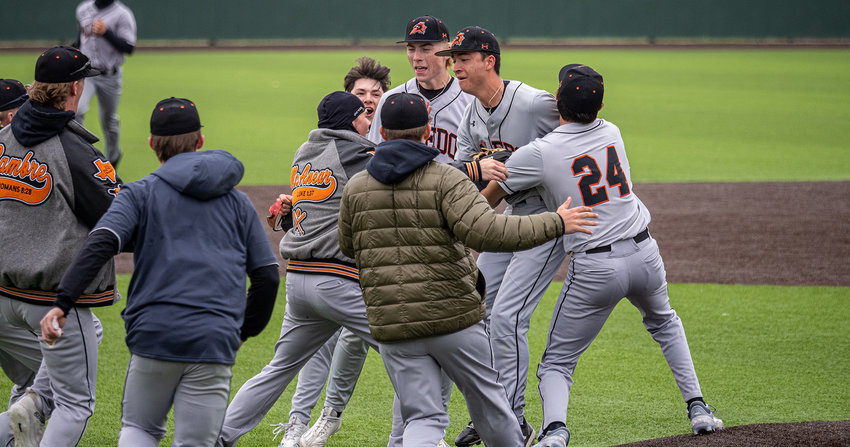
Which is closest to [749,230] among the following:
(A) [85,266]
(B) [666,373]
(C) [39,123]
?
(B) [666,373]

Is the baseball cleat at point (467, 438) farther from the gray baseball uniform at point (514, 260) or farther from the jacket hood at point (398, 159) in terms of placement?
the jacket hood at point (398, 159)

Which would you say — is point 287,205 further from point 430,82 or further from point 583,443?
point 583,443

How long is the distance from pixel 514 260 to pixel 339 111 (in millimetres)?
1255

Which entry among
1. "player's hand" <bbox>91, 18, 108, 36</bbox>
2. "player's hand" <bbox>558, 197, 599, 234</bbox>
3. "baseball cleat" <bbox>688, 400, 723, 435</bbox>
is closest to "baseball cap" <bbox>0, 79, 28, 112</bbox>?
"player's hand" <bbox>558, 197, 599, 234</bbox>

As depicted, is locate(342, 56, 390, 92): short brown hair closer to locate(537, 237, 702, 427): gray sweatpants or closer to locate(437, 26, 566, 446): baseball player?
locate(437, 26, 566, 446): baseball player

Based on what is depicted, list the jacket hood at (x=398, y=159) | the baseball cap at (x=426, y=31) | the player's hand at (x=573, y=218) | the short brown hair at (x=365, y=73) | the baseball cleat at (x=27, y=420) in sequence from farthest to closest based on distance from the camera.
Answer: the short brown hair at (x=365, y=73), the baseball cap at (x=426, y=31), the baseball cleat at (x=27, y=420), the player's hand at (x=573, y=218), the jacket hood at (x=398, y=159)

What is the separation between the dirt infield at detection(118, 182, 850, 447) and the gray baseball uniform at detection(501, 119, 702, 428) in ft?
13.3

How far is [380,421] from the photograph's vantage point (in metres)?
5.37

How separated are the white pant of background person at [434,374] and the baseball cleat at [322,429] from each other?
114cm

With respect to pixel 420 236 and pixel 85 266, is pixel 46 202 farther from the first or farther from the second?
pixel 420 236

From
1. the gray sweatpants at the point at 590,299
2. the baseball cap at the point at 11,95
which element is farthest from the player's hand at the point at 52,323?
the gray sweatpants at the point at 590,299

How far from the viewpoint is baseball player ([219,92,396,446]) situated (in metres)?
4.40

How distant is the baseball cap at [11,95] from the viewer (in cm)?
489

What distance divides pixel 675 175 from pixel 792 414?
336 inches
